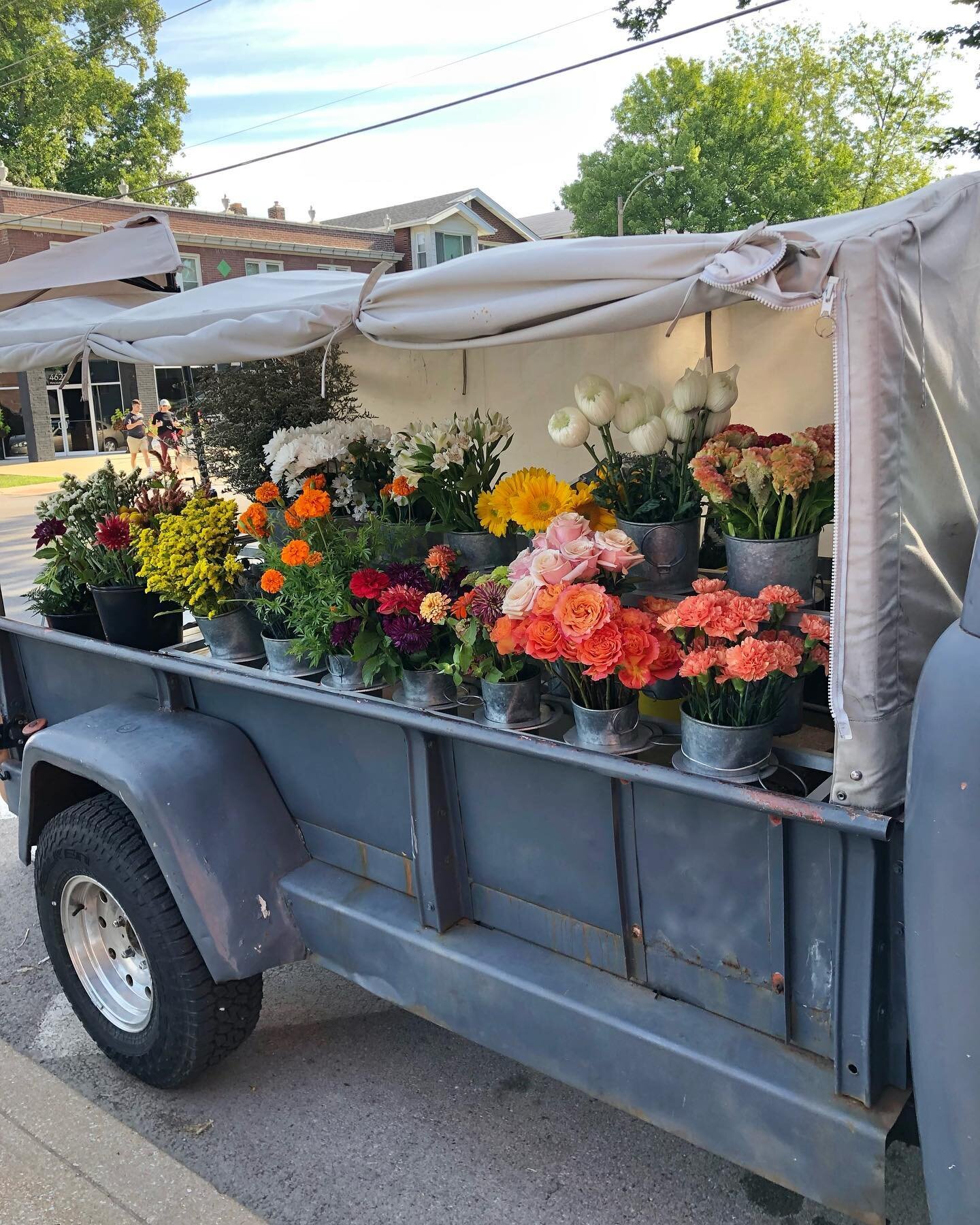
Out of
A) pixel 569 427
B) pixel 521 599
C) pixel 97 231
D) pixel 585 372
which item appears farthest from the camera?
pixel 97 231

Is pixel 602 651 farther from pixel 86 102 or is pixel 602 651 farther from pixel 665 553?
pixel 86 102

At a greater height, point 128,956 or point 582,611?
point 582,611

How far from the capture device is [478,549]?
2.96 meters

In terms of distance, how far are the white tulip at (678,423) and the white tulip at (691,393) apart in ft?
0.05

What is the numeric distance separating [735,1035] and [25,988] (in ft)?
8.91

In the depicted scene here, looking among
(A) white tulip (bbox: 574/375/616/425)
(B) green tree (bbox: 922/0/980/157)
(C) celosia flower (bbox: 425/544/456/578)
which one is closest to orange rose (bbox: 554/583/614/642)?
(C) celosia flower (bbox: 425/544/456/578)

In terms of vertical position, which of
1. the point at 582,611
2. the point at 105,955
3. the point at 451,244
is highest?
the point at 451,244

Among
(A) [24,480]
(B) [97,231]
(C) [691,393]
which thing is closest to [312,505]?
(C) [691,393]

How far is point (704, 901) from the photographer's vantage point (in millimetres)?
1950

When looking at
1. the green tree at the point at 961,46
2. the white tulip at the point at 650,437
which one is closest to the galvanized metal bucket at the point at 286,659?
the white tulip at the point at 650,437

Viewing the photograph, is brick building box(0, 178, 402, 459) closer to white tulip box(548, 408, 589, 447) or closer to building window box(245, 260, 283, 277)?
building window box(245, 260, 283, 277)

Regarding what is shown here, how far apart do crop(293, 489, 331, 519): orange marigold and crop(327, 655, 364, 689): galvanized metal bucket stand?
0.46 metres

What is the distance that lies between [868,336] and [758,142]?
119 feet

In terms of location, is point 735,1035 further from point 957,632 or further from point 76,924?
point 76,924
